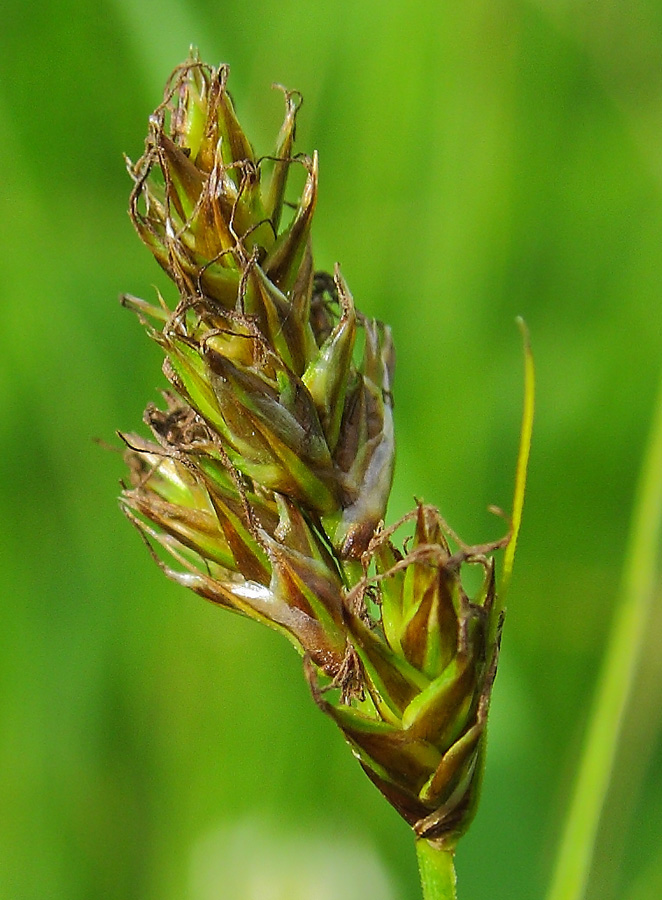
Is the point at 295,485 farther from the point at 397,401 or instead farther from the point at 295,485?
the point at 397,401

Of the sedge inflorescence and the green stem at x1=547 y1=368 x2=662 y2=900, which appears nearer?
the sedge inflorescence

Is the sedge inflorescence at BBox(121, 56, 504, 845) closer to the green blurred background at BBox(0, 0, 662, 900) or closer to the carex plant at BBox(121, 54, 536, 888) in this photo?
the carex plant at BBox(121, 54, 536, 888)

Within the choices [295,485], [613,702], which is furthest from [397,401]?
[295,485]

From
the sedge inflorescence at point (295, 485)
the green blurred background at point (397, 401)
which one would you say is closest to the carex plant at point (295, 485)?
the sedge inflorescence at point (295, 485)

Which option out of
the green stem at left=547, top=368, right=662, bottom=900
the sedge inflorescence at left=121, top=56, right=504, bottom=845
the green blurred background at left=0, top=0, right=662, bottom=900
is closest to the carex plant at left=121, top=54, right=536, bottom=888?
the sedge inflorescence at left=121, top=56, right=504, bottom=845

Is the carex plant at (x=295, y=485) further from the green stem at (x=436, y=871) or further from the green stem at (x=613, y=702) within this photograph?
the green stem at (x=613, y=702)

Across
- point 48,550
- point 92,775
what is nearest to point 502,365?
point 48,550

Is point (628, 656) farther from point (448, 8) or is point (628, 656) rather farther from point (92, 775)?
point (448, 8)
